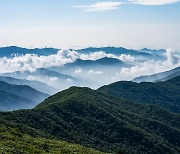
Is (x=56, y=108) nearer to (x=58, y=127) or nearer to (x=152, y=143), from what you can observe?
(x=58, y=127)

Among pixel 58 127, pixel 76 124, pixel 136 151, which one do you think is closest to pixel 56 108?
pixel 76 124

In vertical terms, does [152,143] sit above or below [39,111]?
below

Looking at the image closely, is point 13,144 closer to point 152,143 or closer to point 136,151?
point 136,151

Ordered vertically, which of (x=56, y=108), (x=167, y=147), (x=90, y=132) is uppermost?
(x=56, y=108)

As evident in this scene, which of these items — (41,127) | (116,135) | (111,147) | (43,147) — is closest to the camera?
(43,147)

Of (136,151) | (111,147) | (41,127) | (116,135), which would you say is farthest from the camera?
(116,135)

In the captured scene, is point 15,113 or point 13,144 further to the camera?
point 15,113

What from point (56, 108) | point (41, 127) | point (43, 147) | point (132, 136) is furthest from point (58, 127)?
point (43, 147)

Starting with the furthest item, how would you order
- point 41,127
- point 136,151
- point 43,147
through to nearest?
point 136,151 → point 41,127 → point 43,147

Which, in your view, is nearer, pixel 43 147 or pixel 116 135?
pixel 43 147
